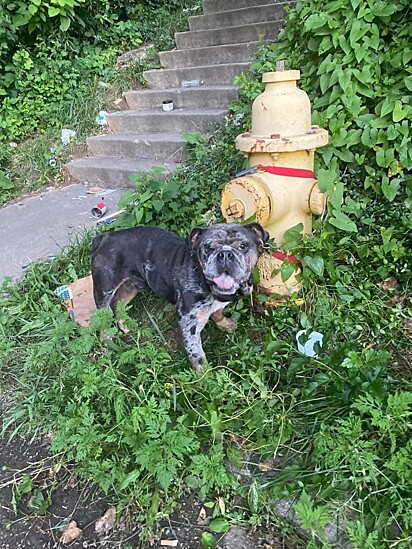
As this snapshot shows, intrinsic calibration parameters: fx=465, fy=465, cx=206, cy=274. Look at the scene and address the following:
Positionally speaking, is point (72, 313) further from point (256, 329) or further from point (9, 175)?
point (9, 175)

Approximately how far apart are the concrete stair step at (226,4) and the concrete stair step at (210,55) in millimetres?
1072

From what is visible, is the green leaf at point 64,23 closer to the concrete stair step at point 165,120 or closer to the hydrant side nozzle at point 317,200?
the concrete stair step at point 165,120

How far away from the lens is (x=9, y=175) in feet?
20.5

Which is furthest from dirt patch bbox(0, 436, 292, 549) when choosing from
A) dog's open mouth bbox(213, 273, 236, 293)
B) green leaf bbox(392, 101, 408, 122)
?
green leaf bbox(392, 101, 408, 122)

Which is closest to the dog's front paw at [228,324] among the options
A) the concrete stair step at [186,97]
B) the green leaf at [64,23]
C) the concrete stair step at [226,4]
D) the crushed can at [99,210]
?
the crushed can at [99,210]

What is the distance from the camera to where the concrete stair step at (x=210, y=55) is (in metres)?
6.25

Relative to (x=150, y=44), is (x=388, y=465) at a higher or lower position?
lower

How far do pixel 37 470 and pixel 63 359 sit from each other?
754mm

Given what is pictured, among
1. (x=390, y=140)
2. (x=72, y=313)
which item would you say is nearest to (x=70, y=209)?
(x=72, y=313)

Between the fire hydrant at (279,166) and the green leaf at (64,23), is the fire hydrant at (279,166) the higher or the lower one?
A: the lower one

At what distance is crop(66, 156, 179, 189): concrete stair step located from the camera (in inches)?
218

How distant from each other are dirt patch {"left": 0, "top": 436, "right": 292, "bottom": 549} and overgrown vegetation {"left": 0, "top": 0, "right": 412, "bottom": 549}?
8 centimetres

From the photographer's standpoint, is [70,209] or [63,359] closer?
[63,359]

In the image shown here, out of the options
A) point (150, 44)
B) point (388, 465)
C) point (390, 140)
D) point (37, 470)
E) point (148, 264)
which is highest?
point (150, 44)
